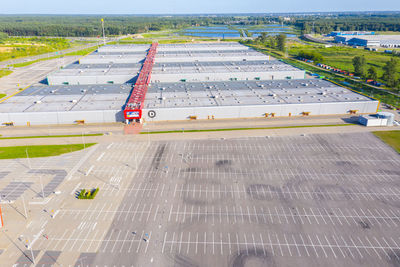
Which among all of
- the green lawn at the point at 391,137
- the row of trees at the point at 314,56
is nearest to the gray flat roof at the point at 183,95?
the green lawn at the point at 391,137

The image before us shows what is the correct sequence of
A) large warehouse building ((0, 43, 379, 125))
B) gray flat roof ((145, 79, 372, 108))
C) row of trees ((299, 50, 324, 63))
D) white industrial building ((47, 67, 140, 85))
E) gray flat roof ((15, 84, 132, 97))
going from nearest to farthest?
large warehouse building ((0, 43, 379, 125)) < gray flat roof ((145, 79, 372, 108)) < gray flat roof ((15, 84, 132, 97)) < white industrial building ((47, 67, 140, 85)) < row of trees ((299, 50, 324, 63))

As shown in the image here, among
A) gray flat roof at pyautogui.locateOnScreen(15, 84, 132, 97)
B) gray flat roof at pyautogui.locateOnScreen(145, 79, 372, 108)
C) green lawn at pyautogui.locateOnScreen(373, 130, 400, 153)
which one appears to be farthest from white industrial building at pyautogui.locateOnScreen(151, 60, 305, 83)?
green lawn at pyautogui.locateOnScreen(373, 130, 400, 153)

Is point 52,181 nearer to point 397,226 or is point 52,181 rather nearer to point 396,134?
point 397,226

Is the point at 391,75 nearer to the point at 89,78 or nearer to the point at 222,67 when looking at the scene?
the point at 222,67

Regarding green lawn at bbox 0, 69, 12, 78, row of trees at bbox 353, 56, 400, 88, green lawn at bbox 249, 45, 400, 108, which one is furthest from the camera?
green lawn at bbox 0, 69, 12, 78

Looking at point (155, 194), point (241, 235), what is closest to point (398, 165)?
point (241, 235)

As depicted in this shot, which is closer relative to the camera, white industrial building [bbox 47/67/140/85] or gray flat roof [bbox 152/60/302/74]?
white industrial building [bbox 47/67/140/85]

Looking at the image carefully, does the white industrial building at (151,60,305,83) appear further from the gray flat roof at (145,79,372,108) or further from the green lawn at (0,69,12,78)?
the green lawn at (0,69,12,78)
